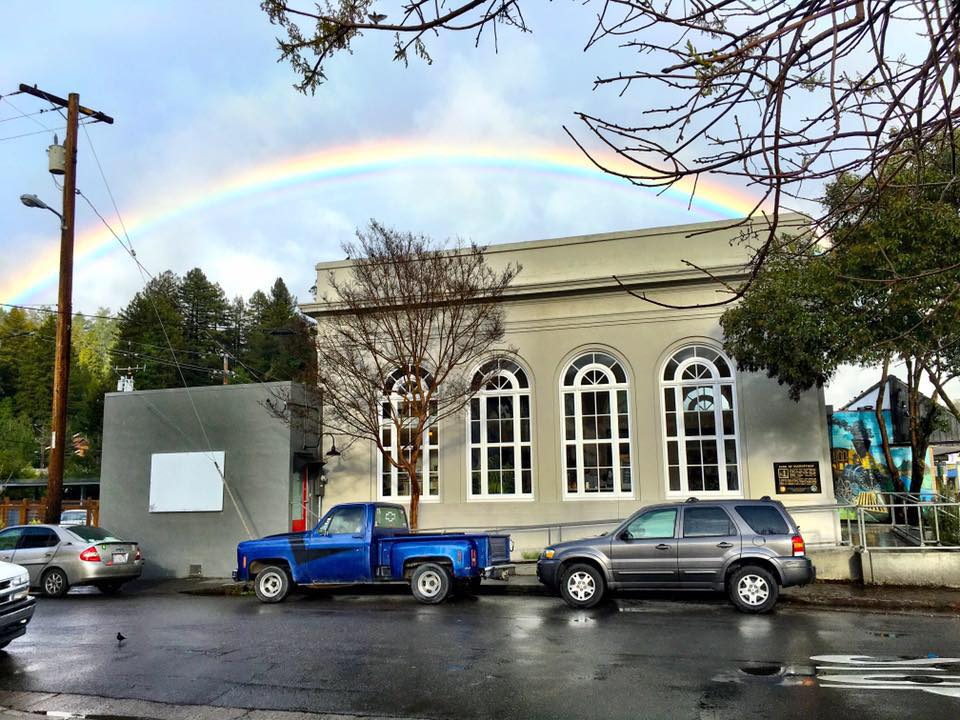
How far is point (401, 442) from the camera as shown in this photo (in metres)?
20.5

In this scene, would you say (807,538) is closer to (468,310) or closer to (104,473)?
(468,310)

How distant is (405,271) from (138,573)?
A: 8811mm

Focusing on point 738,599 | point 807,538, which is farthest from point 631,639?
point 807,538

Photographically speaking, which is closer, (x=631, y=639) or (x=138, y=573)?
(x=631, y=639)

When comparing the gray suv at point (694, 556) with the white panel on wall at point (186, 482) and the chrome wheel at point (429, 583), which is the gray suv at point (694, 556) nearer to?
the chrome wheel at point (429, 583)

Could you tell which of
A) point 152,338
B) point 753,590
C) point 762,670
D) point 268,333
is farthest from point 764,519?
point 152,338

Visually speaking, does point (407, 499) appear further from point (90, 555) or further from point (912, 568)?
point (912, 568)

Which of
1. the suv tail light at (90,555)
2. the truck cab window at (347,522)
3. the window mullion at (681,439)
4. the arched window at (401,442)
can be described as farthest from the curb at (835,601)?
the suv tail light at (90,555)

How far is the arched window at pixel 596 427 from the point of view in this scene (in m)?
19.3

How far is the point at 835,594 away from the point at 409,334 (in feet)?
32.9

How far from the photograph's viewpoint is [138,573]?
17656 millimetres

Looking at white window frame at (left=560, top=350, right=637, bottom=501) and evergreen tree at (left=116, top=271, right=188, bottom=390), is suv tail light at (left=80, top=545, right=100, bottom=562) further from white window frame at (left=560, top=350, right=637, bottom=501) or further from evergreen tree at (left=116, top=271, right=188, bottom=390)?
evergreen tree at (left=116, top=271, right=188, bottom=390)

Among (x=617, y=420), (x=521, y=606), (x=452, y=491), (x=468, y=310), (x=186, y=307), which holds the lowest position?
(x=521, y=606)

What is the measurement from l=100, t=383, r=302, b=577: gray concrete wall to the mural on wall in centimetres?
1402
